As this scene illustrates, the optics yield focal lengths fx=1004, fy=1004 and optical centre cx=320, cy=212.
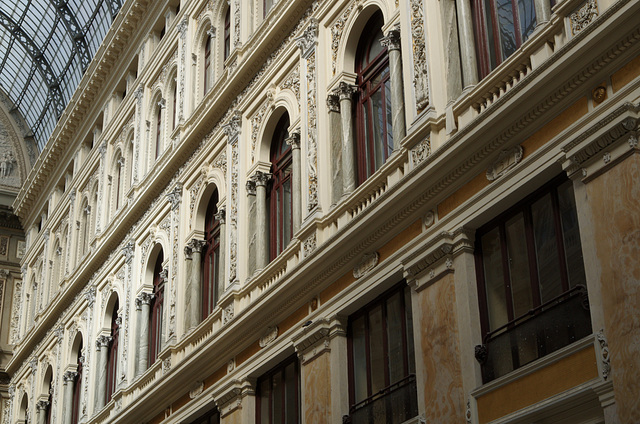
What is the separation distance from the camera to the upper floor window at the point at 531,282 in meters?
12.0

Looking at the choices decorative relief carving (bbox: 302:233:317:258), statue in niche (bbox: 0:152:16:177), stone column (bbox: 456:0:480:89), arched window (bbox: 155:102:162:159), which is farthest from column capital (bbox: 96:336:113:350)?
statue in niche (bbox: 0:152:16:177)

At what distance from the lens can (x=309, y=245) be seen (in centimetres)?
1777

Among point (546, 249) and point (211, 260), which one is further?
point (211, 260)

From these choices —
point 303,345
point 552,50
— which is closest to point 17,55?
point 303,345

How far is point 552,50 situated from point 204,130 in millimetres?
12692

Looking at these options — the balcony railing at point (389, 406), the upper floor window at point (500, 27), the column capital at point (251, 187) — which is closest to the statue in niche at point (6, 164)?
the column capital at point (251, 187)

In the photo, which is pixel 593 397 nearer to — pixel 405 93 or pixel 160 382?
pixel 405 93

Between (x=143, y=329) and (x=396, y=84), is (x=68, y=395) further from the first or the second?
(x=396, y=84)

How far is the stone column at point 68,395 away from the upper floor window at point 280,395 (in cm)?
1354

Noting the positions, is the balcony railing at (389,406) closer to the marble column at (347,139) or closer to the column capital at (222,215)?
the marble column at (347,139)

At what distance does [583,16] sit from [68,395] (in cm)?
2334

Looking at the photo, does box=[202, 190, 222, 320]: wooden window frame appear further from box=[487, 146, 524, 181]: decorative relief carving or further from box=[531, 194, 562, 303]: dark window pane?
box=[531, 194, 562, 303]: dark window pane

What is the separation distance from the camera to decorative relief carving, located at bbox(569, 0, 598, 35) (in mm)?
12234

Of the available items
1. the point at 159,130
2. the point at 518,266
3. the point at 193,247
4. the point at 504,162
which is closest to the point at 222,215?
the point at 193,247
